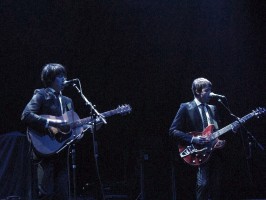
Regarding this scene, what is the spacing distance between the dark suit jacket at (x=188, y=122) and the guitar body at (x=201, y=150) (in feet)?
0.28

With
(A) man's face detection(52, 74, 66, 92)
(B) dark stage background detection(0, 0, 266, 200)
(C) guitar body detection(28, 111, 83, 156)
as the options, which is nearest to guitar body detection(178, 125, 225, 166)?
(C) guitar body detection(28, 111, 83, 156)

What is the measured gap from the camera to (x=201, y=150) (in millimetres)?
5355

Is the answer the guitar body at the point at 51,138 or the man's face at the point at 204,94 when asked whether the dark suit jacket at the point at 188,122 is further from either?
the guitar body at the point at 51,138

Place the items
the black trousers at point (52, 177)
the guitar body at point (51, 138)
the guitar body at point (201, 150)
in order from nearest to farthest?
the black trousers at point (52, 177) → the guitar body at point (51, 138) → the guitar body at point (201, 150)

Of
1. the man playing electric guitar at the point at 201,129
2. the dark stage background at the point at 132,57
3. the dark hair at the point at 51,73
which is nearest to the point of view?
the dark hair at the point at 51,73

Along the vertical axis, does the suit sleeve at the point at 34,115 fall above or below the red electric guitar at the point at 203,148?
above

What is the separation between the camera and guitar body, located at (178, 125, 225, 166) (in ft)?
17.4

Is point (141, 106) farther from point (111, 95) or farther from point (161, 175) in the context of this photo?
point (161, 175)

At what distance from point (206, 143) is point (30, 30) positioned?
13.2ft

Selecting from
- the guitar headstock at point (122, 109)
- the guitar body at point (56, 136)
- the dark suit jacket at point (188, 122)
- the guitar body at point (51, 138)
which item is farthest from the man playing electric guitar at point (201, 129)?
the guitar body at point (51, 138)

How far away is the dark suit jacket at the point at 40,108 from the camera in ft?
14.3

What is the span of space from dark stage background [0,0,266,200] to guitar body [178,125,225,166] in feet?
6.58

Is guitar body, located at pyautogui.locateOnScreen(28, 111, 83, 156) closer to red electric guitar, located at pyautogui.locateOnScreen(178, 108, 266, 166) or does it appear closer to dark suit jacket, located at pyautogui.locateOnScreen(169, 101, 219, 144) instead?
dark suit jacket, located at pyautogui.locateOnScreen(169, 101, 219, 144)

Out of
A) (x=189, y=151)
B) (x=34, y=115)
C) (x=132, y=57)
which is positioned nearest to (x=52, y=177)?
(x=34, y=115)
